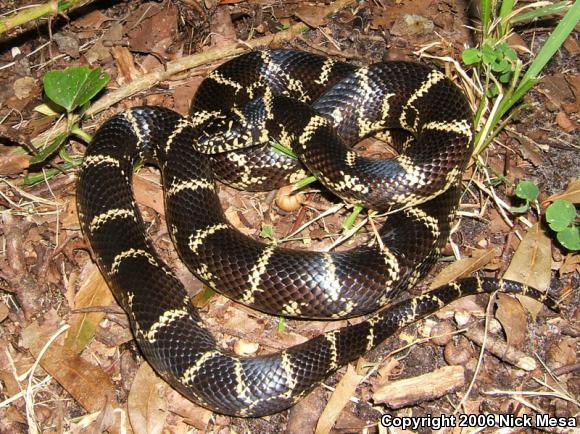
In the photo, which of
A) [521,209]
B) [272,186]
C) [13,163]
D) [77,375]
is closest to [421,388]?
[521,209]

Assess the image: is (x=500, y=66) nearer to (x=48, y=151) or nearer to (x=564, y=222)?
(x=564, y=222)

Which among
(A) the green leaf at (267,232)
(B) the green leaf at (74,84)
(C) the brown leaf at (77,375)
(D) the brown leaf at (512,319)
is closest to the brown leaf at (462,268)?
(D) the brown leaf at (512,319)

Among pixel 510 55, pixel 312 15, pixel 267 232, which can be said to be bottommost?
pixel 267 232

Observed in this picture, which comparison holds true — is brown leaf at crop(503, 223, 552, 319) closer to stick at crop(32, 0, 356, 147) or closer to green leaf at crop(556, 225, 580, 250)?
green leaf at crop(556, 225, 580, 250)

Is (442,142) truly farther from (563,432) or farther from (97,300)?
(97,300)

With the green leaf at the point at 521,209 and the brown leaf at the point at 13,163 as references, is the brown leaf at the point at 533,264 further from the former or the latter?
the brown leaf at the point at 13,163

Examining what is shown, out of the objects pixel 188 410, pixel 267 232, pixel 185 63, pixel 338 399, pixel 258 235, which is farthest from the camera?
pixel 185 63

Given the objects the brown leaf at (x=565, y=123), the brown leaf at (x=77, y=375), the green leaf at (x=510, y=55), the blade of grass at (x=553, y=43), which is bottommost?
the brown leaf at (x=77, y=375)

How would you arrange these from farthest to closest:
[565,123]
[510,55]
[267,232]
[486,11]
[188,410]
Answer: [565,123] → [267,232] → [510,55] → [486,11] → [188,410]
